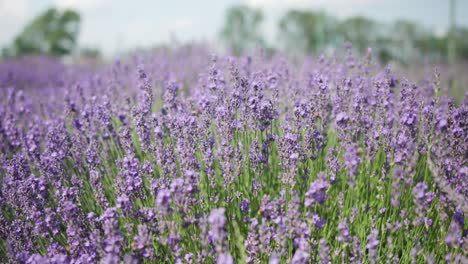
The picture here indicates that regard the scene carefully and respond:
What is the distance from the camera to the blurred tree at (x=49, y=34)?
25.9 m

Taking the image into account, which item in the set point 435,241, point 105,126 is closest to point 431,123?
point 435,241

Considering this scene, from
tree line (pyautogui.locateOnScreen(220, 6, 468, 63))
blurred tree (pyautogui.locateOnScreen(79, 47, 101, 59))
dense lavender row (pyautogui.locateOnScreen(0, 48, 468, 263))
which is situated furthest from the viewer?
tree line (pyautogui.locateOnScreen(220, 6, 468, 63))

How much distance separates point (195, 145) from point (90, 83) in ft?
10.9

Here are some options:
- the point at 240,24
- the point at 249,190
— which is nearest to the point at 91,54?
the point at 240,24

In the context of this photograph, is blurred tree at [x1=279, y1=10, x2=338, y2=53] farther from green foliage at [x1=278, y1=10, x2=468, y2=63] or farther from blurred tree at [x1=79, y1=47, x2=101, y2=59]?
blurred tree at [x1=79, y1=47, x2=101, y2=59]

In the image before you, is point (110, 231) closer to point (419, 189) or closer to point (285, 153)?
point (285, 153)

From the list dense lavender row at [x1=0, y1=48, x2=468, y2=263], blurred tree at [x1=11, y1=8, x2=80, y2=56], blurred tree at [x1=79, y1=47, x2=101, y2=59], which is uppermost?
blurred tree at [x1=11, y1=8, x2=80, y2=56]

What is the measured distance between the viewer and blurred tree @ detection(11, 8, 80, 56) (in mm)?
25906

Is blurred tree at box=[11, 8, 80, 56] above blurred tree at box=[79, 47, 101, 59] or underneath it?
above

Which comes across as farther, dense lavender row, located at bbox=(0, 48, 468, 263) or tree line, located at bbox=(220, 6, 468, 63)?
tree line, located at bbox=(220, 6, 468, 63)

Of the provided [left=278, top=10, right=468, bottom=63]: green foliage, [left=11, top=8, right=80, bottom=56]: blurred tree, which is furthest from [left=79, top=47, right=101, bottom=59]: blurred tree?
[left=278, top=10, right=468, bottom=63]: green foliage

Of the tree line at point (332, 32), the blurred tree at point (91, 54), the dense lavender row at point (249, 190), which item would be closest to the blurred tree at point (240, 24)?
the tree line at point (332, 32)

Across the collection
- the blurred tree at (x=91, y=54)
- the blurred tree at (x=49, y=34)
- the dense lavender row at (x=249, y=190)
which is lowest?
the dense lavender row at (x=249, y=190)

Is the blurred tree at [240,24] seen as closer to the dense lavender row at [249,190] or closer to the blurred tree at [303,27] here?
the blurred tree at [303,27]
